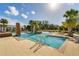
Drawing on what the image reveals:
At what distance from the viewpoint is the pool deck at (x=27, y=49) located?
3.30 m

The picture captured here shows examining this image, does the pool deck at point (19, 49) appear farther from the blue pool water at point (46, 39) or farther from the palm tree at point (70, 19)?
the palm tree at point (70, 19)

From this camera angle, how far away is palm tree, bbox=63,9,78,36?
3.31 meters

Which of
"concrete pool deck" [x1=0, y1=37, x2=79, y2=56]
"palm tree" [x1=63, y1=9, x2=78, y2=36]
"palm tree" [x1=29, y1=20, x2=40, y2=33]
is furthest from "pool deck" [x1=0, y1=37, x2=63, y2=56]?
"palm tree" [x1=63, y1=9, x2=78, y2=36]

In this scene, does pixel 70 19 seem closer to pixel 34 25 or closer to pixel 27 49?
pixel 34 25

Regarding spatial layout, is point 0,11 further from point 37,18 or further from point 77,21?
point 77,21

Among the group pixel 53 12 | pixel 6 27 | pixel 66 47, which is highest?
pixel 53 12

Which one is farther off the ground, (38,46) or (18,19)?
(18,19)

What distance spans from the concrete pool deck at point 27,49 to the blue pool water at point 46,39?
6cm

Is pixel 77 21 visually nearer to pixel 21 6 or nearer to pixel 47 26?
pixel 47 26

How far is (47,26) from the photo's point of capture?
132 inches

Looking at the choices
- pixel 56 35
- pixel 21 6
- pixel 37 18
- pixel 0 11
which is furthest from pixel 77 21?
pixel 0 11

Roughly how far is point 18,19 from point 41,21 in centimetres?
33

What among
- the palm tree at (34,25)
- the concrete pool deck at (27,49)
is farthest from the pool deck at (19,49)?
the palm tree at (34,25)

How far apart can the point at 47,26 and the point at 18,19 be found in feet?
1.41
